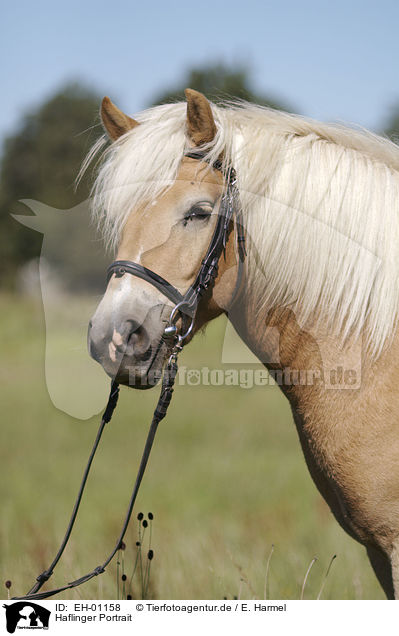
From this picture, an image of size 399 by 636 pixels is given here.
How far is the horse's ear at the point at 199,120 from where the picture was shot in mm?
2137

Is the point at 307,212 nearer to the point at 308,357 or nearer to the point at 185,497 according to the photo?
the point at 308,357


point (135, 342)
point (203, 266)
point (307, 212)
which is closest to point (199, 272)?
point (203, 266)

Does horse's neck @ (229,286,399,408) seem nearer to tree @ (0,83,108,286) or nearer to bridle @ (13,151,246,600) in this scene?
bridle @ (13,151,246,600)

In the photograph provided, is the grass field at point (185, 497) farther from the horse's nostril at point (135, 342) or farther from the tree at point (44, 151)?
the tree at point (44, 151)

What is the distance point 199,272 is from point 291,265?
395 millimetres

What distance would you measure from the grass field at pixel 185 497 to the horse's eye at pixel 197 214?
0.82 meters

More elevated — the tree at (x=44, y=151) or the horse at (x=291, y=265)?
the tree at (x=44, y=151)

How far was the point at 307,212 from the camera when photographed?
230 centimetres

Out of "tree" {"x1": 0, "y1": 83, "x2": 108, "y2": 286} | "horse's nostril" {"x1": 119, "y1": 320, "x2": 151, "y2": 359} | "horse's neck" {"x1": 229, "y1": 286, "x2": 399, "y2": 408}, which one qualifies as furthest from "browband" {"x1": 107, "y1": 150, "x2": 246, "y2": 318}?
"tree" {"x1": 0, "y1": 83, "x2": 108, "y2": 286}

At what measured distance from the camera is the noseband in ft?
6.98

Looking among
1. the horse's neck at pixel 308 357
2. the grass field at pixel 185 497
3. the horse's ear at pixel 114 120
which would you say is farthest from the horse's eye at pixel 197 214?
the grass field at pixel 185 497

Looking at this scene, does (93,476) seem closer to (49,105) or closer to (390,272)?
(390,272)
